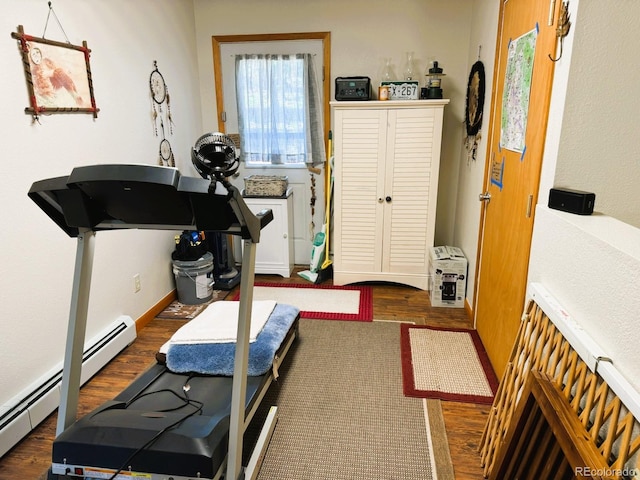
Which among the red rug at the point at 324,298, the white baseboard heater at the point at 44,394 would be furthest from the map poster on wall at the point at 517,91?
the white baseboard heater at the point at 44,394

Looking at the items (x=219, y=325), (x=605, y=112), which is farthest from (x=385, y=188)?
(x=605, y=112)

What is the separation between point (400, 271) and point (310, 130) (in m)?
1.59

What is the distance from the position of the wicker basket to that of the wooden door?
184 centimetres

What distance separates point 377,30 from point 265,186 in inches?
68.1

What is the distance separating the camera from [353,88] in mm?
3463

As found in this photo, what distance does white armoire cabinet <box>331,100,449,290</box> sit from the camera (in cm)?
338

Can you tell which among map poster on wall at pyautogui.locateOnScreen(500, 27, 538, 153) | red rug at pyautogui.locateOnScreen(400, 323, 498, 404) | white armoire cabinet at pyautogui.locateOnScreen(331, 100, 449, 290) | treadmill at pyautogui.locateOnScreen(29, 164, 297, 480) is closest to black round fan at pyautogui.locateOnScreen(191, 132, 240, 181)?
treadmill at pyautogui.locateOnScreen(29, 164, 297, 480)

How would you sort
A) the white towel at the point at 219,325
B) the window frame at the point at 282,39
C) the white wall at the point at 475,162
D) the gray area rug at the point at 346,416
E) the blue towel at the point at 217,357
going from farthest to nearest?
the window frame at the point at 282,39, the white wall at the point at 475,162, the white towel at the point at 219,325, the blue towel at the point at 217,357, the gray area rug at the point at 346,416

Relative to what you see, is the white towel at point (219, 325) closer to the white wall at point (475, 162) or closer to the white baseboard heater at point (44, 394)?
the white baseboard heater at point (44, 394)

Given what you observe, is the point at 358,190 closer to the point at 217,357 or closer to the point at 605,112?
the point at 217,357

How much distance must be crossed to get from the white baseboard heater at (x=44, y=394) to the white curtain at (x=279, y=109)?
7.13 ft

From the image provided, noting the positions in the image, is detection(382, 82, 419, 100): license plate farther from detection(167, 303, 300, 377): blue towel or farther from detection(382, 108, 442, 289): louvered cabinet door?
detection(167, 303, 300, 377): blue towel

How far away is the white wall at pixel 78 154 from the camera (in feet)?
6.46

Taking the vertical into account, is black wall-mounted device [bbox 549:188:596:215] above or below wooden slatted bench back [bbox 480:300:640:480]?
above
